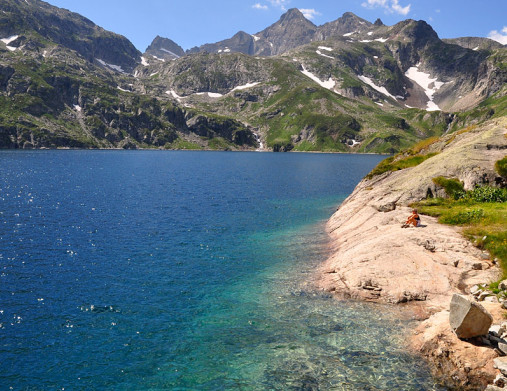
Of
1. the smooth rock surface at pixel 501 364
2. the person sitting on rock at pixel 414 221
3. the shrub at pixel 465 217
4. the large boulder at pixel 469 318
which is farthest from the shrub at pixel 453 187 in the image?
the smooth rock surface at pixel 501 364

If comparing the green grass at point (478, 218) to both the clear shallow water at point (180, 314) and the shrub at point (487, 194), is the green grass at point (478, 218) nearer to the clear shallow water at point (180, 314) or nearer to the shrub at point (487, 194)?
the shrub at point (487, 194)

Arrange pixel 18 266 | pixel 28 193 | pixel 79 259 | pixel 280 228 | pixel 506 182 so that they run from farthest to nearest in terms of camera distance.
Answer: pixel 28 193, pixel 280 228, pixel 506 182, pixel 79 259, pixel 18 266

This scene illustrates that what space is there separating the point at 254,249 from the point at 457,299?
89.2 ft

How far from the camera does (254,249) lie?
1709 inches

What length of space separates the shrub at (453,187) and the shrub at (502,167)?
14.8 feet

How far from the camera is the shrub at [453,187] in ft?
137

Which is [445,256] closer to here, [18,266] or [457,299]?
[457,299]

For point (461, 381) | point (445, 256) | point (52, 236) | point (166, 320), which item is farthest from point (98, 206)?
point (461, 381)

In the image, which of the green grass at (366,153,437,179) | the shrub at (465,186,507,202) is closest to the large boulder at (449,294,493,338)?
the shrub at (465,186,507,202)

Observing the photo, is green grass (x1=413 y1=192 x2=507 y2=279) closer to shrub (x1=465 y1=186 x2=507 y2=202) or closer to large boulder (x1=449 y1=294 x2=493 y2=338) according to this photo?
→ shrub (x1=465 y1=186 x2=507 y2=202)

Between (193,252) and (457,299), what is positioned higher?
(457,299)

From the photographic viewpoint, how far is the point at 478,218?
3441 cm

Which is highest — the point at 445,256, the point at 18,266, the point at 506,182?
the point at 506,182

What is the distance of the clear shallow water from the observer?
61.9 feet
